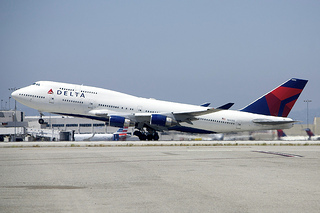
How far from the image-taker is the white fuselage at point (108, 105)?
143ft

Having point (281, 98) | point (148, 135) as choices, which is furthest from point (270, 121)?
point (148, 135)

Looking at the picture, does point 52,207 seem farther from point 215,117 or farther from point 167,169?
point 215,117

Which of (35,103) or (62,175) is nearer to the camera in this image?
(62,175)

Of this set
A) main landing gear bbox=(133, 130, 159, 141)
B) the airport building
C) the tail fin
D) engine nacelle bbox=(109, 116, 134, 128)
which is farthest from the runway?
the tail fin

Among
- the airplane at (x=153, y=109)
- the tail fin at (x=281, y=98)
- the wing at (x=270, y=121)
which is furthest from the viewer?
the tail fin at (x=281, y=98)

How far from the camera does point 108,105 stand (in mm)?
44750

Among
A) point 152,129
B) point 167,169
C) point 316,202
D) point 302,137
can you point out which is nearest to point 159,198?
point 316,202

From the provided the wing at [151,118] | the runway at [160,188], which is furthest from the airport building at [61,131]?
the runway at [160,188]

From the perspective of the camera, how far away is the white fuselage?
143ft

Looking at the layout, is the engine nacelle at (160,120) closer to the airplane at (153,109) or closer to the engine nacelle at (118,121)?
the airplane at (153,109)

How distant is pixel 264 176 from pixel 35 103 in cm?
3362

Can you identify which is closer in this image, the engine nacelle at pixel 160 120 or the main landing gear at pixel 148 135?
the engine nacelle at pixel 160 120

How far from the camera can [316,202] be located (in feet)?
32.2

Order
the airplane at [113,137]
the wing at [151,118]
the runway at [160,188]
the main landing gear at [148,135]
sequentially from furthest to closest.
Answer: the airplane at [113,137] < the main landing gear at [148,135] < the wing at [151,118] < the runway at [160,188]
